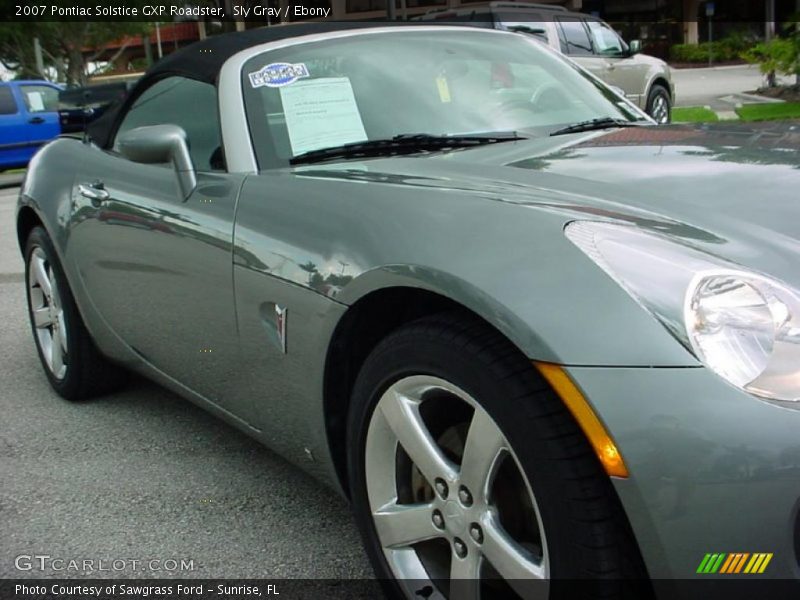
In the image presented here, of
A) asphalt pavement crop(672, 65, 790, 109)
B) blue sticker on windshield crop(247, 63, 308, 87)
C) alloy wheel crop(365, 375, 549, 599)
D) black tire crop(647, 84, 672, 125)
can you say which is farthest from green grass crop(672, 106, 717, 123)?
→ alloy wheel crop(365, 375, 549, 599)

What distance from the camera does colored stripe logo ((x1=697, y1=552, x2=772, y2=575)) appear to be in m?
1.49

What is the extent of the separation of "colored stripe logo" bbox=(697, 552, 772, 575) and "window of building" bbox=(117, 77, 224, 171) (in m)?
1.78

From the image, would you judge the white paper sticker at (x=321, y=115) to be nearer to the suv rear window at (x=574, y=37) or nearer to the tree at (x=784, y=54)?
the suv rear window at (x=574, y=37)

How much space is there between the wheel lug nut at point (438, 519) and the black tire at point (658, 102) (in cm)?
1165

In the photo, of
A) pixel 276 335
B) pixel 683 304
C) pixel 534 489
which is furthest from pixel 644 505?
pixel 276 335

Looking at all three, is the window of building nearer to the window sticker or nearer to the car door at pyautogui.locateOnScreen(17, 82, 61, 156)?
the window sticker

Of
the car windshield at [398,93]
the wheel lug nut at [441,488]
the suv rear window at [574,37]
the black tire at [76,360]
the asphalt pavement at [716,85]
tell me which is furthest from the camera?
the asphalt pavement at [716,85]

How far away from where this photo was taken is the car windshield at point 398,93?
2.77 metres

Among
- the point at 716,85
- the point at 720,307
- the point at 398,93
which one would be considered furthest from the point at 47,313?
the point at 716,85

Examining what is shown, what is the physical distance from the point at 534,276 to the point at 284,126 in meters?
1.31

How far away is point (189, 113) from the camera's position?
3.13 metres

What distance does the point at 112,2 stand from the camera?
30156mm

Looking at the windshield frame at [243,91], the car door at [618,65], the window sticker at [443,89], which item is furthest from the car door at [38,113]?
the window sticker at [443,89]

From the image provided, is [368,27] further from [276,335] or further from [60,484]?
[60,484]
